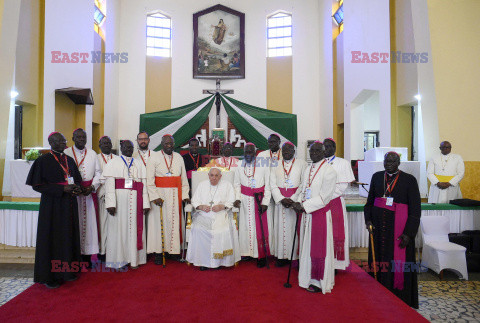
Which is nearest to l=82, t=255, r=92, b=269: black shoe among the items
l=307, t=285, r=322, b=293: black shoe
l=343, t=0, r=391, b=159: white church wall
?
l=307, t=285, r=322, b=293: black shoe

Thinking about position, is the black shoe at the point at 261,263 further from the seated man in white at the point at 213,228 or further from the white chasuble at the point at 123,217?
the white chasuble at the point at 123,217

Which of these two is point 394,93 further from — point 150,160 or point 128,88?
point 128,88

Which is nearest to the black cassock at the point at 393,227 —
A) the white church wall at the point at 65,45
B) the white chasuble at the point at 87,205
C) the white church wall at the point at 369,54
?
the white chasuble at the point at 87,205

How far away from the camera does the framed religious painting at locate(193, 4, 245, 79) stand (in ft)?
45.3

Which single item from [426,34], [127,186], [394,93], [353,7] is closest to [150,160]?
A: [127,186]

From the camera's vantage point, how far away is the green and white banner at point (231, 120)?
40.3ft

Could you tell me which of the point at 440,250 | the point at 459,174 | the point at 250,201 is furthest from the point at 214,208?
the point at 459,174

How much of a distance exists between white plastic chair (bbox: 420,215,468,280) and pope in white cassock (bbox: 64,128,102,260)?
484cm

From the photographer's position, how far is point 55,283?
3809 mm

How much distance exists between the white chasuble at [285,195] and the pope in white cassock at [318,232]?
0.75 metres

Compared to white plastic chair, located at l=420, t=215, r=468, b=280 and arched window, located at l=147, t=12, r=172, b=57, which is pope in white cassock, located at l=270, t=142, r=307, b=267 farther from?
arched window, located at l=147, t=12, r=172, b=57

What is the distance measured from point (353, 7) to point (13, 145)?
11002 mm

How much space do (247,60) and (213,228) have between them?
11.0 m

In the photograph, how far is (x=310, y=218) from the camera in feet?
12.3
